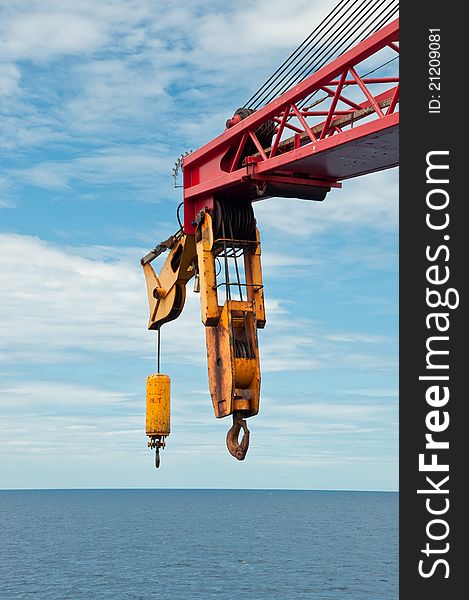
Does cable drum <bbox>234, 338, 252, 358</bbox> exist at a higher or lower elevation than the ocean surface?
higher

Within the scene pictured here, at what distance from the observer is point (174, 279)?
21266mm

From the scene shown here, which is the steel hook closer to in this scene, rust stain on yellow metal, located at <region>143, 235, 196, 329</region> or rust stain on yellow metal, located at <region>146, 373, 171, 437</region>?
rust stain on yellow metal, located at <region>146, 373, 171, 437</region>

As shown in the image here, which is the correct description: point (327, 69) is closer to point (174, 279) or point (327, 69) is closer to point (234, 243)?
point (234, 243)

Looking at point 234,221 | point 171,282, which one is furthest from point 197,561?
point 234,221

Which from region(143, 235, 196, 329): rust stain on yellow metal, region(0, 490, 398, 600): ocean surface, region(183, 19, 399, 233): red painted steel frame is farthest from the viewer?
region(0, 490, 398, 600): ocean surface

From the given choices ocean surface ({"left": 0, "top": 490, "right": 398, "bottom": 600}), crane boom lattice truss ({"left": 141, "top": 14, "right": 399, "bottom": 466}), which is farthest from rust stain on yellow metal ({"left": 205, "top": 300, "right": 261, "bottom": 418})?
ocean surface ({"left": 0, "top": 490, "right": 398, "bottom": 600})

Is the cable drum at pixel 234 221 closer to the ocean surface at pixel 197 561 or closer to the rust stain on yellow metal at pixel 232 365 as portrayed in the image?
the rust stain on yellow metal at pixel 232 365

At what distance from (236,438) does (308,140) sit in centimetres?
544

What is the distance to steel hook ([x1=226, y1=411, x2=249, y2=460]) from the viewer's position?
15914 mm

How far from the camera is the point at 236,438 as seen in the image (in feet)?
53.2

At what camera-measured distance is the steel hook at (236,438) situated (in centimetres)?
1591

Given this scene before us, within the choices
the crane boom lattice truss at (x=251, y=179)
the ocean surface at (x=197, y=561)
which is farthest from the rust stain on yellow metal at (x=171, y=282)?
the ocean surface at (x=197, y=561)

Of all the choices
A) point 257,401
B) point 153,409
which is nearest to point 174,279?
point 153,409

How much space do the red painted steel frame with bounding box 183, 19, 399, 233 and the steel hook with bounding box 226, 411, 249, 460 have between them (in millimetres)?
4362
